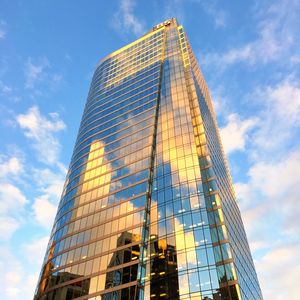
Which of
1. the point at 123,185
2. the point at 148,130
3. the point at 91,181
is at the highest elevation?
the point at 148,130

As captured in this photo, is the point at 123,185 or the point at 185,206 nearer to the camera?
the point at 185,206

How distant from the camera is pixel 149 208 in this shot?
181 feet

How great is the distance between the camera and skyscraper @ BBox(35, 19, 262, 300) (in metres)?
45.4

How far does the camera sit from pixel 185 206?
50938 mm

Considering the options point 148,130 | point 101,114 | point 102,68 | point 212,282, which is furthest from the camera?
point 102,68

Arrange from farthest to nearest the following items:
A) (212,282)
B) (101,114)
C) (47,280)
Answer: (101,114), (47,280), (212,282)

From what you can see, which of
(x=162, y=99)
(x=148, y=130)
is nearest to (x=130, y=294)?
(x=148, y=130)

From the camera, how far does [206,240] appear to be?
45938 mm

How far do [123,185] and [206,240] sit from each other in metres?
22.3

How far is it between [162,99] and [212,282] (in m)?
42.5

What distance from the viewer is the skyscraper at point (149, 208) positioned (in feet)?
149

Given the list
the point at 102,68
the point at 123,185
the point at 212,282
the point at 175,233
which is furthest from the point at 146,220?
the point at 102,68

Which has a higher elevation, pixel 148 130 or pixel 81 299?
pixel 148 130

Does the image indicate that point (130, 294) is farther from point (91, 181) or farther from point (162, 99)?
point (162, 99)
